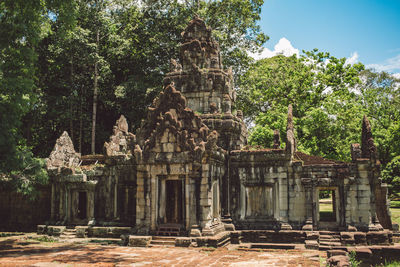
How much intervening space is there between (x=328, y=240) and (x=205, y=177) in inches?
229

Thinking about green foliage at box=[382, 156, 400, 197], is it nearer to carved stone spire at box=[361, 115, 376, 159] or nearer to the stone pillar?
carved stone spire at box=[361, 115, 376, 159]

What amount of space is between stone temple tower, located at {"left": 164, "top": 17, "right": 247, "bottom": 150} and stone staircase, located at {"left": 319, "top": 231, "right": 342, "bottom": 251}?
5393 millimetres

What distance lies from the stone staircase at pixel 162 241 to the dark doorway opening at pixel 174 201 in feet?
7.51

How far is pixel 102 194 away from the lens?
60.1 feet

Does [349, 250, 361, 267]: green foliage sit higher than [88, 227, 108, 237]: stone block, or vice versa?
[349, 250, 361, 267]: green foliage

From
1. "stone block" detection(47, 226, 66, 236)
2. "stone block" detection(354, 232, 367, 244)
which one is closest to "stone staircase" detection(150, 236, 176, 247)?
"stone block" detection(47, 226, 66, 236)

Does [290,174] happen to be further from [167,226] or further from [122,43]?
[122,43]

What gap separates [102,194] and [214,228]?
6803mm

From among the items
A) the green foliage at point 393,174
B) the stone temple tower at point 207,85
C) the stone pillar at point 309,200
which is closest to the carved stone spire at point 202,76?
the stone temple tower at point 207,85

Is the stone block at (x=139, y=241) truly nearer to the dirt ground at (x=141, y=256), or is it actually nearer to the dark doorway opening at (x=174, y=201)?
the dirt ground at (x=141, y=256)

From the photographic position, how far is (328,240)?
1494 cm

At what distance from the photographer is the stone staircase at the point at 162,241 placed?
13930 millimetres

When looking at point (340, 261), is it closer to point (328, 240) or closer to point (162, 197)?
point (328, 240)

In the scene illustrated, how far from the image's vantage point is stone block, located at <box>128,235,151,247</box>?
14086mm
